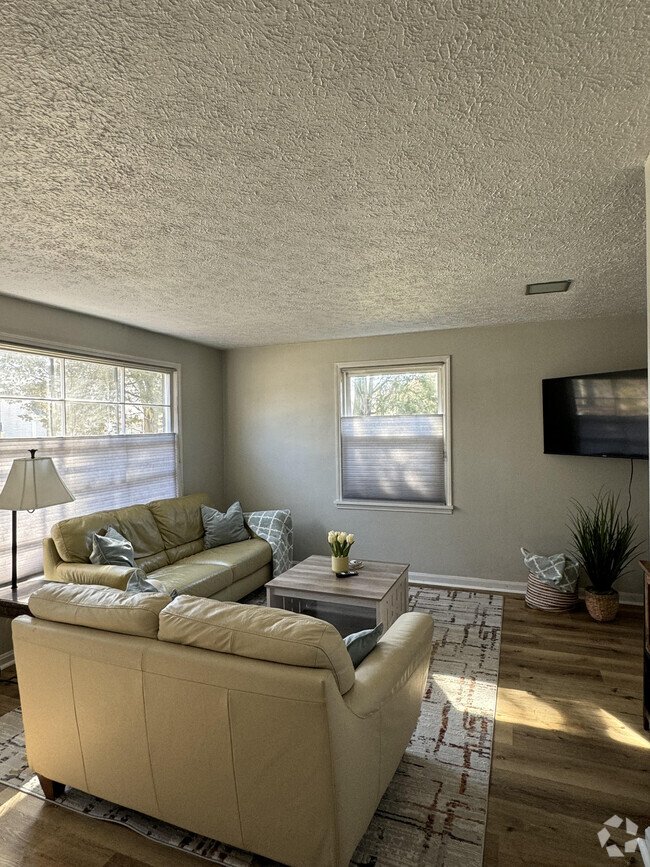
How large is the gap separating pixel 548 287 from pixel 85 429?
369 centimetres

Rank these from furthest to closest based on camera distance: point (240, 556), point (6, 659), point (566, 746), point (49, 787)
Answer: point (240, 556)
point (6, 659)
point (566, 746)
point (49, 787)

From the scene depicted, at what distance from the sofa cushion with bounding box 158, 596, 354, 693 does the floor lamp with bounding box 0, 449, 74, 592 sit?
164 cm

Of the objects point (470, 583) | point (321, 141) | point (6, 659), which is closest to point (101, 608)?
point (321, 141)

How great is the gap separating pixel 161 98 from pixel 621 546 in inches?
165

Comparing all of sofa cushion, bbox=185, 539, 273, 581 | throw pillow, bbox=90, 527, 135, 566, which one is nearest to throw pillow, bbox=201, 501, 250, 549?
sofa cushion, bbox=185, 539, 273, 581

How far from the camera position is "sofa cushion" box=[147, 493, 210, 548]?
4.32m

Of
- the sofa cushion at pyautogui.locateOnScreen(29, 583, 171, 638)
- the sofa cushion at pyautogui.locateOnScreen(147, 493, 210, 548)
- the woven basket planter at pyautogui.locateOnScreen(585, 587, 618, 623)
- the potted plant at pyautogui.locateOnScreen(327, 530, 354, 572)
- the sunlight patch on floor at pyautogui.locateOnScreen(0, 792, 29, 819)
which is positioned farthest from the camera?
the sofa cushion at pyautogui.locateOnScreen(147, 493, 210, 548)

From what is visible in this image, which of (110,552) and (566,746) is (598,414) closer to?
(566,746)

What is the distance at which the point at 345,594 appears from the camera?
3.27 meters

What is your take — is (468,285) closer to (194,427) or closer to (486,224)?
(486,224)

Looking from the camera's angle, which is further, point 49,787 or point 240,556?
point 240,556

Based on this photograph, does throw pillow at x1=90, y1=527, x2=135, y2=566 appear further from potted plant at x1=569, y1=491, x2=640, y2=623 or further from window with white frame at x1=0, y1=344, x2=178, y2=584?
potted plant at x1=569, y1=491, x2=640, y2=623

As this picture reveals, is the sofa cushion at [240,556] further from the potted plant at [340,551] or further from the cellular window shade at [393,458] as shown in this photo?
the cellular window shade at [393,458]

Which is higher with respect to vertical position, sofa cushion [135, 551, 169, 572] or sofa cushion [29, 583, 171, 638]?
sofa cushion [29, 583, 171, 638]
